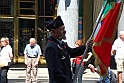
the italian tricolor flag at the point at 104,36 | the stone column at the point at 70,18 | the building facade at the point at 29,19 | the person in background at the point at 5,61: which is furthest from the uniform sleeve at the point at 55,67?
the building facade at the point at 29,19

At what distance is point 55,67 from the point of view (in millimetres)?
4426

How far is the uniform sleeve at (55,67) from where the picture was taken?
4416 mm

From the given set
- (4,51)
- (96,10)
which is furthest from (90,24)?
(4,51)

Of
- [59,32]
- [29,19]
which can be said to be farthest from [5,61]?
[29,19]

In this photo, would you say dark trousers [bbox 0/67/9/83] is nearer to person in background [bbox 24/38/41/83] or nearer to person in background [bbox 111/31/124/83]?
person in background [bbox 24/38/41/83]

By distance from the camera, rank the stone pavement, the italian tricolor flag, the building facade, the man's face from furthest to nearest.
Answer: the building facade
the stone pavement
the italian tricolor flag
the man's face

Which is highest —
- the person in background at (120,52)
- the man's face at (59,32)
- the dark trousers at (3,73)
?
the man's face at (59,32)

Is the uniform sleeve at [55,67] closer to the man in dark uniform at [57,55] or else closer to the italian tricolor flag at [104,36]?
the man in dark uniform at [57,55]

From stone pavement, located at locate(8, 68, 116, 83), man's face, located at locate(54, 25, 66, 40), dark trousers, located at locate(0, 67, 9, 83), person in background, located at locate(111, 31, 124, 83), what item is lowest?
stone pavement, located at locate(8, 68, 116, 83)

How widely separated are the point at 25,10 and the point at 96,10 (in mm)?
3824

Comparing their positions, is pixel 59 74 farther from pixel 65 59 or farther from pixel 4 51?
pixel 4 51

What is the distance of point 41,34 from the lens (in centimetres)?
1770

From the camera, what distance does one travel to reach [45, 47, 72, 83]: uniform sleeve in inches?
174

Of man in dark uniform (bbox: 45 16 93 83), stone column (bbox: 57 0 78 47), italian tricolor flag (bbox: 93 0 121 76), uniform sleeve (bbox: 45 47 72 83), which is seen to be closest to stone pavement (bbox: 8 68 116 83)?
stone column (bbox: 57 0 78 47)
